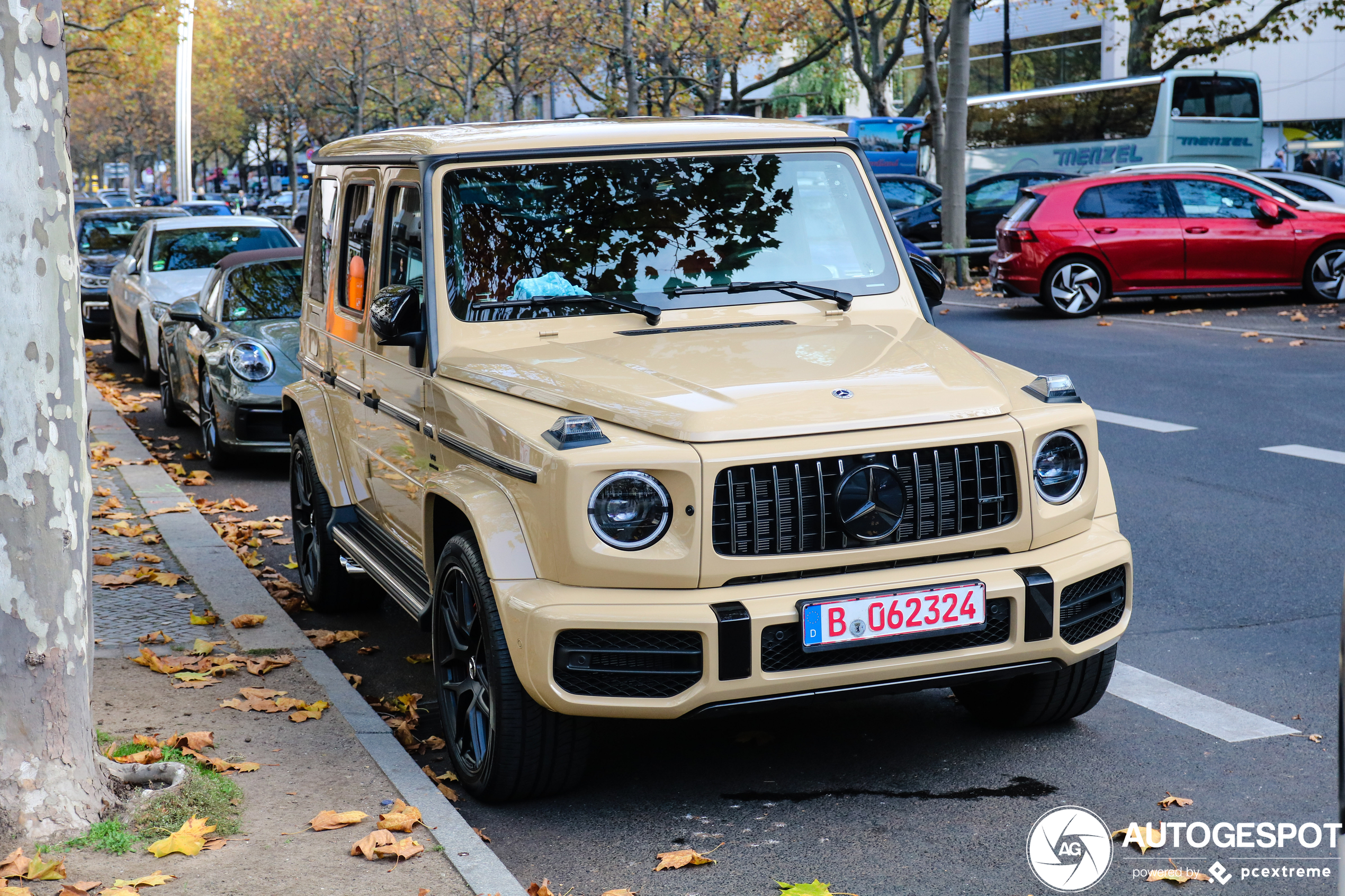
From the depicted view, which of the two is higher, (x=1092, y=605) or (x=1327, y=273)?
(x=1327, y=273)

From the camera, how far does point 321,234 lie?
21.5 feet

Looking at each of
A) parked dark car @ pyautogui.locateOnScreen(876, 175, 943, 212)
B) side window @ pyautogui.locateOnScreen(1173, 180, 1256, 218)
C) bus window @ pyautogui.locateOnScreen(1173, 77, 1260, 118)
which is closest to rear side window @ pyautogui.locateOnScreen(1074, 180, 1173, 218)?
side window @ pyautogui.locateOnScreen(1173, 180, 1256, 218)

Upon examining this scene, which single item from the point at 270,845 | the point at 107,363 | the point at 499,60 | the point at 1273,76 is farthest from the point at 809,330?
the point at 1273,76

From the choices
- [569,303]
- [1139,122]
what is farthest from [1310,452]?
[1139,122]

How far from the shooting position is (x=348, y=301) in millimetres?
5930

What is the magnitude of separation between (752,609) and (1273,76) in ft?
171

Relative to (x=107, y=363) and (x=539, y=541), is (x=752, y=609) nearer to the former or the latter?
(x=539, y=541)

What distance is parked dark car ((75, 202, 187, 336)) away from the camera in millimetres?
19938

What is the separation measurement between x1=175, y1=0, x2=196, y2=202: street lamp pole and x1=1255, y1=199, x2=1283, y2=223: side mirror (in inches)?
782

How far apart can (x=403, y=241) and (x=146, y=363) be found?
1064 centimetres

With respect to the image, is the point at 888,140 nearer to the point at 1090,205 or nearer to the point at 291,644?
the point at 1090,205

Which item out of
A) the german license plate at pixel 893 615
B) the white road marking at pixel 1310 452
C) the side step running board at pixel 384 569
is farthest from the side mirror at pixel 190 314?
the german license plate at pixel 893 615

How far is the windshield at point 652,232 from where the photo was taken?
→ 16.2 feet

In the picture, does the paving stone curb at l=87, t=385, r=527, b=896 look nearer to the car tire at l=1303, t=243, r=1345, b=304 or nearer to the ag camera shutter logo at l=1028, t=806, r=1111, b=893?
the ag camera shutter logo at l=1028, t=806, r=1111, b=893
